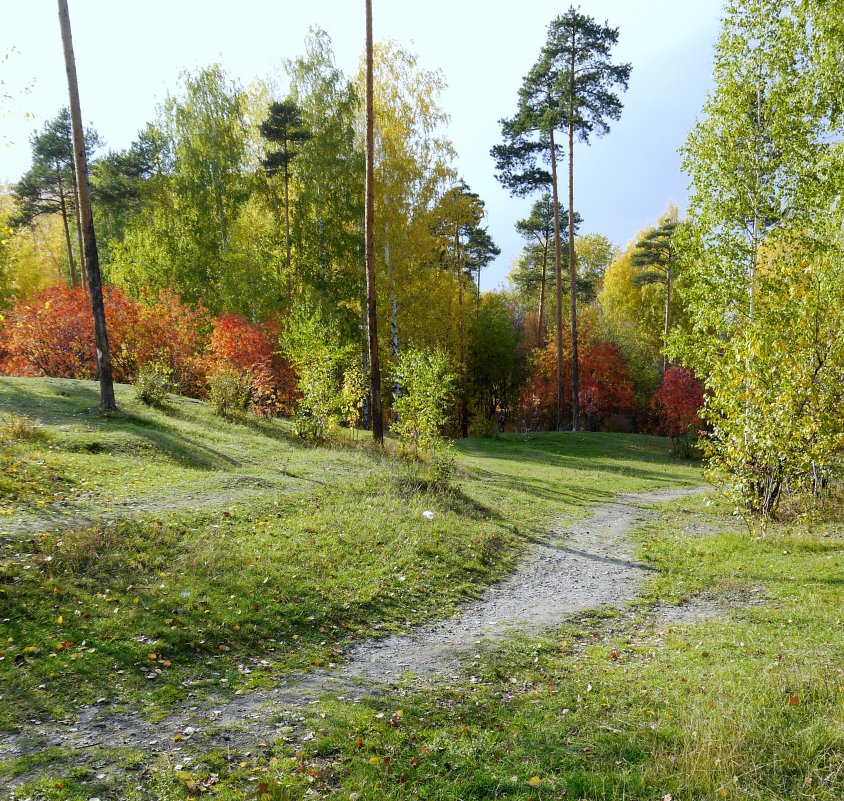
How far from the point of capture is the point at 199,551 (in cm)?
820

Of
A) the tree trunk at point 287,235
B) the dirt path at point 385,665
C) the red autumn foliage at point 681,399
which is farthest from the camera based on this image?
the red autumn foliage at point 681,399

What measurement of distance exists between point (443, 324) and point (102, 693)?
93.1 ft

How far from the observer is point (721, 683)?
209 inches

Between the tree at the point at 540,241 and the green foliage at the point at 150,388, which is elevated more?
the tree at the point at 540,241

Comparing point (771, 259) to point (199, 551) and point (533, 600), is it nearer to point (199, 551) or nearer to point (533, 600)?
point (533, 600)

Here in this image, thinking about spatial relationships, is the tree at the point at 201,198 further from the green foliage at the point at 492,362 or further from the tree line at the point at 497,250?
the green foliage at the point at 492,362

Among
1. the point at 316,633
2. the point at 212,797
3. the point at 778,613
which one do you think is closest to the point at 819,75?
the point at 778,613

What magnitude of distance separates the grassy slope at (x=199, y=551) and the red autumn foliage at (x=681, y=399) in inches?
602

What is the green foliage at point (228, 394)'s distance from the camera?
20.0 meters

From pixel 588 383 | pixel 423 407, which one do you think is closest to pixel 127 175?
pixel 423 407

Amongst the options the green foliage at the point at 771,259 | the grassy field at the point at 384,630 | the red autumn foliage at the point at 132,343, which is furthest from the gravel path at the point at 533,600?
the red autumn foliage at the point at 132,343

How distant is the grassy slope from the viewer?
5.82 metres

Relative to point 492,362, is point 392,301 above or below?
above

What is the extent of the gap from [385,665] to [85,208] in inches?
568
